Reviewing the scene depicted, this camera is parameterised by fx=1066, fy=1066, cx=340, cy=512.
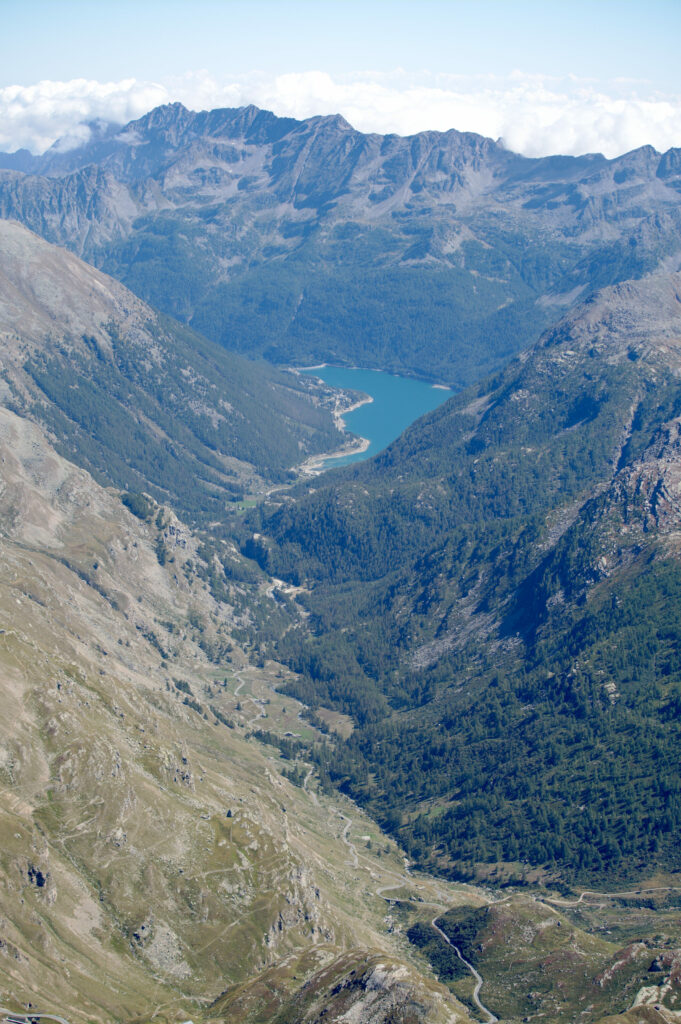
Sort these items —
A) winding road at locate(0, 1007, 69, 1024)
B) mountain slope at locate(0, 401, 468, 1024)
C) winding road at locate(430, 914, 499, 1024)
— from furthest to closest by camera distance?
winding road at locate(430, 914, 499, 1024)
mountain slope at locate(0, 401, 468, 1024)
winding road at locate(0, 1007, 69, 1024)

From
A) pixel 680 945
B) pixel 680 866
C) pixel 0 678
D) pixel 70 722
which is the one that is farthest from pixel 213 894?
pixel 680 866

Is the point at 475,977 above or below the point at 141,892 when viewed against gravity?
below

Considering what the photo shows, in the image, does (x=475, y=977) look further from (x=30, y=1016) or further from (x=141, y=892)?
(x=30, y=1016)

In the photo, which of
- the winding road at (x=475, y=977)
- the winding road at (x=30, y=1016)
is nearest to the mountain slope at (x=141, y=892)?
the winding road at (x=30, y=1016)

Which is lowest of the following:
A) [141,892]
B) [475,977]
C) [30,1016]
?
Answer: [475,977]

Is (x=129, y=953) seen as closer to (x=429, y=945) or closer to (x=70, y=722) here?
(x=70, y=722)

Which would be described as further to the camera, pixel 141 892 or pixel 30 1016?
pixel 141 892

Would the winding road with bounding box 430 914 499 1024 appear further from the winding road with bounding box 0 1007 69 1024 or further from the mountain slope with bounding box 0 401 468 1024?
the winding road with bounding box 0 1007 69 1024

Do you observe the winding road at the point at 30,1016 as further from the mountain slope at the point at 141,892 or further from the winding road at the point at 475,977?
the winding road at the point at 475,977

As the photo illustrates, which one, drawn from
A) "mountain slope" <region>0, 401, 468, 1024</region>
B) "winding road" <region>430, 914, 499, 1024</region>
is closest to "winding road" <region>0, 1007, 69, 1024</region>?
"mountain slope" <region>0, 401, 468, 1024</region>

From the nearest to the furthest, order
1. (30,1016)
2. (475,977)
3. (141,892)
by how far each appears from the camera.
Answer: (30,1016) < (141,892) < (475,977)

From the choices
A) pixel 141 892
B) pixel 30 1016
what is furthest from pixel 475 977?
pixel 30 1016
